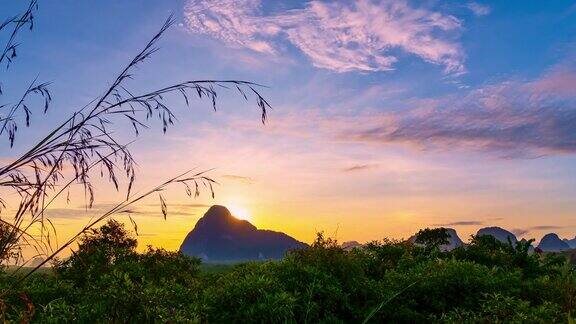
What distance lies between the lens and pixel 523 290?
55.2ft

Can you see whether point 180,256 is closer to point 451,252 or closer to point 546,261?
point 451,252

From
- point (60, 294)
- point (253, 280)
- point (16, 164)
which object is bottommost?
point (60, 294)

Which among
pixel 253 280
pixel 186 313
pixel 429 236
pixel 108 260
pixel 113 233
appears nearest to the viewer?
pixel 186 313

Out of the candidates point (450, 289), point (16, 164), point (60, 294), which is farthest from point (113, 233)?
point (16, 164)

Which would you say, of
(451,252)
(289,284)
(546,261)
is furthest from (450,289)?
(546,261)

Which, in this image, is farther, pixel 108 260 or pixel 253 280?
pixel 108 260

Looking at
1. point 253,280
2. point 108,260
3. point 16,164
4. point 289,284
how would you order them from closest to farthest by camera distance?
1. point 16,164
2. point 253,280
3. point 289,284
4. point 108,260

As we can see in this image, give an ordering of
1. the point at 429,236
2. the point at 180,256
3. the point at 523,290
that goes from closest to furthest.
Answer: the point at 523,290 < the point at 180,256 < the point at 429,236

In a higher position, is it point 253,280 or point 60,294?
point 253,280

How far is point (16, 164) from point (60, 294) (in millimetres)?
15657

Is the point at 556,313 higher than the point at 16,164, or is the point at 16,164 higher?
the point at 16,164

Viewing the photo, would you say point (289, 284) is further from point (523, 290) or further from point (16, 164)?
point (16, 164)

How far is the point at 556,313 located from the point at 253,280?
744cm

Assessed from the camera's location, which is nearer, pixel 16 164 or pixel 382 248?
pixel 16 164
